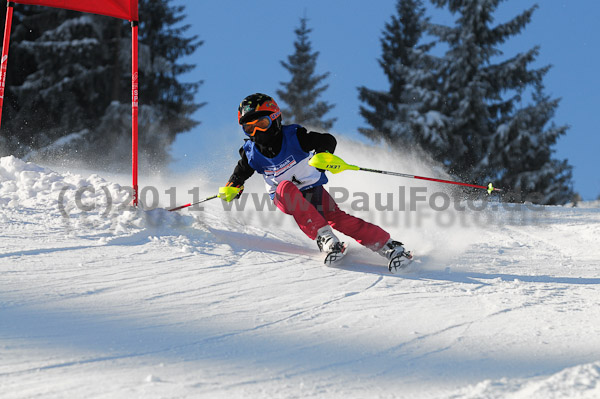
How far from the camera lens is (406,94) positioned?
20953mm

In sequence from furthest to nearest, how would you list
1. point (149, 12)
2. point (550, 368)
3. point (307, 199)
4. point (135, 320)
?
1. point (149, 12)
2. point (307, 199)
3. point (135, 320)
4. point (550, 368)

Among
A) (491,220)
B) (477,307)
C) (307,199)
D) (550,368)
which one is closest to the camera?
(550,368)

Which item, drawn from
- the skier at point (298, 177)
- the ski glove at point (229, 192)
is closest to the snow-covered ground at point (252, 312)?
the skier at point (298, 177)

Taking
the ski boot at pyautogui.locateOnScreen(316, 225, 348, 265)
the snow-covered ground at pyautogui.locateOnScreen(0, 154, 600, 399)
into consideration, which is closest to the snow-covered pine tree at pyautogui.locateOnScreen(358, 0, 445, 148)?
the snow-covered ground at pyautogui.locateOnScreen(0, 154, 600, 399)

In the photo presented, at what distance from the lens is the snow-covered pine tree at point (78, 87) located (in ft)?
61.9

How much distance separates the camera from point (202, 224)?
14.0 feet

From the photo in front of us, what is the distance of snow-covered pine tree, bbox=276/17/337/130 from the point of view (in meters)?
26.7

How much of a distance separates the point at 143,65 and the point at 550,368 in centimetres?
1968

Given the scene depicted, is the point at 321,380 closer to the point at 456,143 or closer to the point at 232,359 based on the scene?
the point at 232,359

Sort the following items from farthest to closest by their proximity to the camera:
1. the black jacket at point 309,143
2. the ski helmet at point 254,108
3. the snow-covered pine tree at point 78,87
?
the snow-covered pine tree at point 78,87, the black jacket at point 309,143, the ski helmet at point 254,108

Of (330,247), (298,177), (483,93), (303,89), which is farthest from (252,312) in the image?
(303,89)

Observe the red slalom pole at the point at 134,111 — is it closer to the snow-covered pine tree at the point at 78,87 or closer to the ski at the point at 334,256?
the ski at the point at 334,256

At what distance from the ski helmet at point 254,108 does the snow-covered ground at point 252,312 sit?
97 cm

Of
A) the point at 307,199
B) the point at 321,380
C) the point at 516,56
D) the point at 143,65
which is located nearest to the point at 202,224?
the point at 307,199
